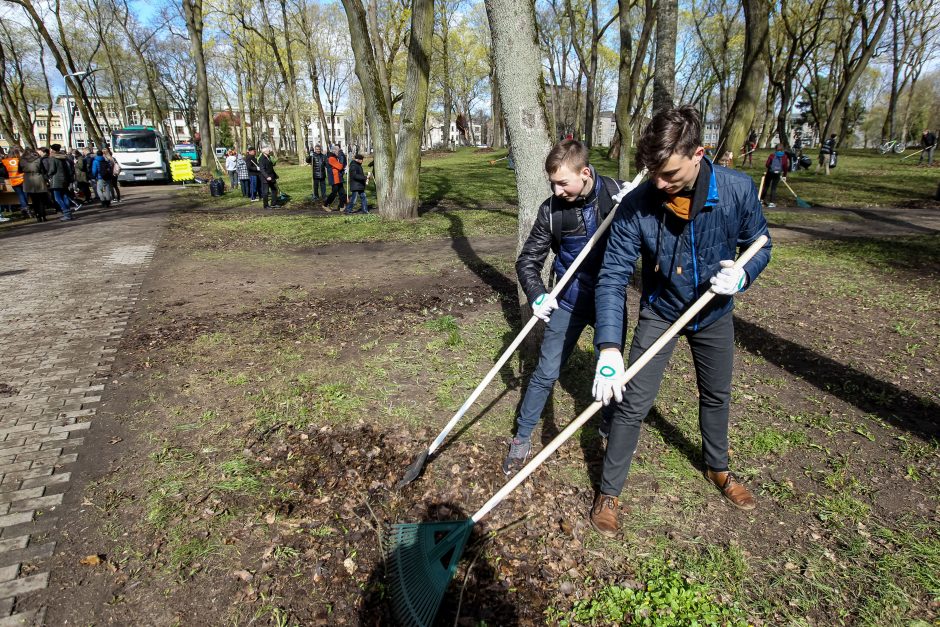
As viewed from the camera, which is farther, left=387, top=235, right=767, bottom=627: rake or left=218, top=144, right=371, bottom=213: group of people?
left=218, top=144, right=371, bottom=213: group of people

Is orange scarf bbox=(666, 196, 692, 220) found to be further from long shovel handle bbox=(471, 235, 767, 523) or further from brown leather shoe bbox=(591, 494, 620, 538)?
brown leather shoe bbox=(591, 494, 620, 538)

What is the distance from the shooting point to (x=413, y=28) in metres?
11.0

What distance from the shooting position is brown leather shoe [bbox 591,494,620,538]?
2.92 meters

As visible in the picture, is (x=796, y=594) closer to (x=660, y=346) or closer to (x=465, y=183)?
(x=660, y=346)

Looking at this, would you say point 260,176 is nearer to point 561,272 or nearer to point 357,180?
point 357,180

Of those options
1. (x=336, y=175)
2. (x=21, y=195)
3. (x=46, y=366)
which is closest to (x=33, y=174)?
(x=21, y=195)

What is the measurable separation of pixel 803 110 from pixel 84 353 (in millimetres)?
64096

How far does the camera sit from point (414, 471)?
10.9 ft

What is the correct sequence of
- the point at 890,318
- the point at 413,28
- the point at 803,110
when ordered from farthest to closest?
the point at 803,110
the point at 413,28
the point at 890,318

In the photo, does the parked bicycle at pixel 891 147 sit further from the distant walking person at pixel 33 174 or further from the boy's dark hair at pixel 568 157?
the distant walking person at pixel 33 174

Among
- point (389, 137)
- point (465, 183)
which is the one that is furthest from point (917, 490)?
point (465, 183)

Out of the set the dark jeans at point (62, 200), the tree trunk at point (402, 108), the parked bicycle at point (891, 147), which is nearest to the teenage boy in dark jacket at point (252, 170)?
the dark jeans at point (62, 200)

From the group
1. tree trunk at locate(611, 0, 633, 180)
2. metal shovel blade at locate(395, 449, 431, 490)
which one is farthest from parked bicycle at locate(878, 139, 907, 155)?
metal shovel blade at locate(395, 449, 431, 490)

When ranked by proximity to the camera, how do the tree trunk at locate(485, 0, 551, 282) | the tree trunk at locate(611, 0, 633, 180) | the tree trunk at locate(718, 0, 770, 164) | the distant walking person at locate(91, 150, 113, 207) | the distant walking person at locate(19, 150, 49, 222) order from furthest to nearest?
the distant walking person at locate(91, 150, 113, 207), the distant walking person at locate(19, 150, 49, 222), the tree trunk at locate(611, 0, 633, 180), the tree trunk at locate(718, 0, 770, 164), the tree trunk at locate(485, 0, 551, 282)
